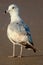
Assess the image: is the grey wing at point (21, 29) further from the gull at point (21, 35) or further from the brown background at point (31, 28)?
the brown background at point (31, 28)

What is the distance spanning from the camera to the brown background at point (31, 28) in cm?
1084

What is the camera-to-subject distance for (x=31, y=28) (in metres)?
15.2

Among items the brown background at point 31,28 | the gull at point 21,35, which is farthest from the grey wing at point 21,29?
the brown background at point 31,28

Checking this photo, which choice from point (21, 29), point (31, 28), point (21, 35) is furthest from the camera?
point (31, 28)

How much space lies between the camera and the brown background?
1084 centimetres

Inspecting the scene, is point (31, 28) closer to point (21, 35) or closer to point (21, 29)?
point (21, 29)

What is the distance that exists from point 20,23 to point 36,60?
1.06m

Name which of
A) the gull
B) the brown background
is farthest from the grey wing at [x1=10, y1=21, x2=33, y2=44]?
the brown background

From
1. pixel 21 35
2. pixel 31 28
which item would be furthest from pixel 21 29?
pixel 31 28

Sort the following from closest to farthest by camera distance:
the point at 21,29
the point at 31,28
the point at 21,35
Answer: the point at 21,35 < the point at 21,29 < the point at 31,28

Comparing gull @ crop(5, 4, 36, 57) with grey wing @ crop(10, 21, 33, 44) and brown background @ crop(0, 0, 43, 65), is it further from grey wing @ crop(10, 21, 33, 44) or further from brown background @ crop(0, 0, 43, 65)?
brown background @ crop(0, 0, 43, 65)

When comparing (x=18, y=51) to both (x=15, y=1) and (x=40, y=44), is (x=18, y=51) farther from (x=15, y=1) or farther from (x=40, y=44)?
(x=15, y=1)

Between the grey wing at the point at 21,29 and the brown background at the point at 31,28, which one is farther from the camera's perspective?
the brown background at the point at 31,28

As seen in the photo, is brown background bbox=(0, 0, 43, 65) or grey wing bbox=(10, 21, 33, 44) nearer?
grey wing bbox=(10, 21, 33, 44)
